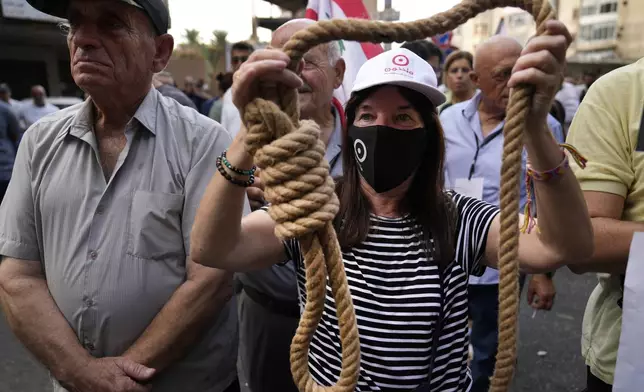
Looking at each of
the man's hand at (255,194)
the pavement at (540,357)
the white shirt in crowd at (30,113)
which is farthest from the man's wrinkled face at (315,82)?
the white shirt in crowd at (30,113)

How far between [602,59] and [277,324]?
31.8m

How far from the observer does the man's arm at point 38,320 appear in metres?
1.54

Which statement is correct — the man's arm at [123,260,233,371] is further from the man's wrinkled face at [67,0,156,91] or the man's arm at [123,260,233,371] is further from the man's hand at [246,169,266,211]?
the man's wrinkled face at [67,0,156,91]

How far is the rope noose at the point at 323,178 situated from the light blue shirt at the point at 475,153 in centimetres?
194

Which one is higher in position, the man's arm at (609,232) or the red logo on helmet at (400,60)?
the red logo on helmet at (400,60)

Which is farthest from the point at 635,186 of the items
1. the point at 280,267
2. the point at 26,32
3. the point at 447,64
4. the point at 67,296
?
the point at 26,32

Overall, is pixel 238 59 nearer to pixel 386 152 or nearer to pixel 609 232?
pixel 386 152

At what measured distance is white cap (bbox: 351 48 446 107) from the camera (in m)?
1.38

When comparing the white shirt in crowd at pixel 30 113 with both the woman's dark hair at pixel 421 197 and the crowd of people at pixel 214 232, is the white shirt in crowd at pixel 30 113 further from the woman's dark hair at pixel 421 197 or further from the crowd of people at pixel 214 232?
the woman's dark hair at pixel 421 197

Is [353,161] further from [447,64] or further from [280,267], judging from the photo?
[447,64]

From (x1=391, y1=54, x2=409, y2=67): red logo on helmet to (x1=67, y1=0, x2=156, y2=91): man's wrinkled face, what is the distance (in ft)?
2.73

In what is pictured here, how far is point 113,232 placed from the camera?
1.54 meters

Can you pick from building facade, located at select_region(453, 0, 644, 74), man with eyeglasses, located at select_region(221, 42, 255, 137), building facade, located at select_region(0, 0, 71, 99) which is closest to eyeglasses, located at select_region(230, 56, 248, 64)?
man with eyeglasses, located at select_region(221, 42, 255, 137)

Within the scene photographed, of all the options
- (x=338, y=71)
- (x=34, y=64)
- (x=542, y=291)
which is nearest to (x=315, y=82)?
(x=338, y=71)
